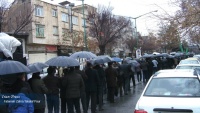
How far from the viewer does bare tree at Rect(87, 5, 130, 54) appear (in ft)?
123

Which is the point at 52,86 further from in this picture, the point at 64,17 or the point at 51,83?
the point at 64,17

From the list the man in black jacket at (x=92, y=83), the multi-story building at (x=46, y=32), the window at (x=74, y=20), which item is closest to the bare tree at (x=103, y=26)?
the multi-story building at (x=46, y=32)

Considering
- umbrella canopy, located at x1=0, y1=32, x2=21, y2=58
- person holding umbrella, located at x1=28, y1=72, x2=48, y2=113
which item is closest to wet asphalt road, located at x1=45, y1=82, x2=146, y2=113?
person holding umbrella, located at x1=28, y1=72, x2=48, y2=113

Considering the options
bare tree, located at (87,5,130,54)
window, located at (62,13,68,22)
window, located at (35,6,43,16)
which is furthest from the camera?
window, located at (62,13,68,22)

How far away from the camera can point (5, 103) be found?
5223mm

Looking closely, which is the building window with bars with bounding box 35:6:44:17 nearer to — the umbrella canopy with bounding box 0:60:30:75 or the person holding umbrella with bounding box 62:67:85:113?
the person holding umbrella with bounding box 62:67:85:113

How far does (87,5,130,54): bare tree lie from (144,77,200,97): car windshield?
96.8ft

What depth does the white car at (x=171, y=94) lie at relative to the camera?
→ 6121 mm

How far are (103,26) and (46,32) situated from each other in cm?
906

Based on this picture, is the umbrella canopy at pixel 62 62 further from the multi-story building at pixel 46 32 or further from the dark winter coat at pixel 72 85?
the multi-story building at pixel 46 32

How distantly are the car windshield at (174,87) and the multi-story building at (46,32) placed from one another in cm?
2908

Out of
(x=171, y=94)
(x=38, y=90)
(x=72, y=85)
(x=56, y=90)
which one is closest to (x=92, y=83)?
(x=72, y=85)

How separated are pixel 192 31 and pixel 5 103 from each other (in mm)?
8983

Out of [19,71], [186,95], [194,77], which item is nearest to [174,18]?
[194,77]
